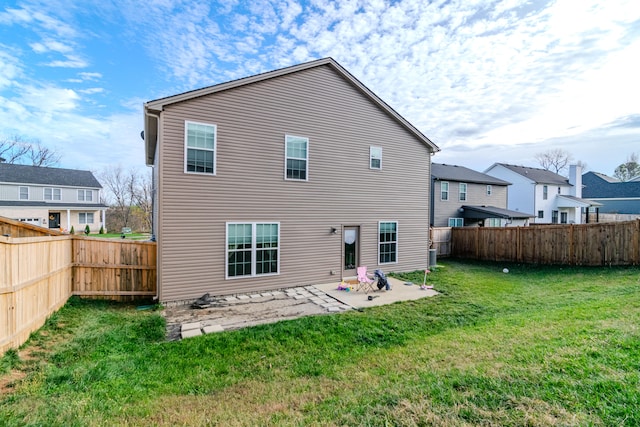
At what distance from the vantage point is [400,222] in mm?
12055

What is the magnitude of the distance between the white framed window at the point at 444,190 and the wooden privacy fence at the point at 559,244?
548 centimetres

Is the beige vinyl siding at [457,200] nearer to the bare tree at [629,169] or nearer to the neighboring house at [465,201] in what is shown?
the neighboring house at [465,201]

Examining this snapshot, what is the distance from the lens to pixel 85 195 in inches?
1215

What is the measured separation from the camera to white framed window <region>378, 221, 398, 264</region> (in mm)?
11541

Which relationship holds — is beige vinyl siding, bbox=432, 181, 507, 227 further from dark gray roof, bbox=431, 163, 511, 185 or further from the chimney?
the chimney

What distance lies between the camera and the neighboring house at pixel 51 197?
26.6 metres

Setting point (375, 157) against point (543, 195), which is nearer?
point (375, 157)

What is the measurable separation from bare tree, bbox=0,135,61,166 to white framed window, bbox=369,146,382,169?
1718 inches

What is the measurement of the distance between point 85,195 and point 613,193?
6465 cm

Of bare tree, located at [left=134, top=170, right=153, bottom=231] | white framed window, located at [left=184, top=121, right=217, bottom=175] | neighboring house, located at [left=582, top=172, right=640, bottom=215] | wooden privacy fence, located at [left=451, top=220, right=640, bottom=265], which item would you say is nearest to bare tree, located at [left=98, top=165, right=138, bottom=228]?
bare tree, located at [left=134, top=170, right=153, bottom=231]

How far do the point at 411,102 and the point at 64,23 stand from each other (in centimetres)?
1482

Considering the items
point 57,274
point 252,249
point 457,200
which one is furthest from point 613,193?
point 57,274

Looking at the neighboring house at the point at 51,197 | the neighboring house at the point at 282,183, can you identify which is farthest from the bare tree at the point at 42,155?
the neighboring house at the point at 282,183

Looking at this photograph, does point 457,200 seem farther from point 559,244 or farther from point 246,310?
point 246,310
